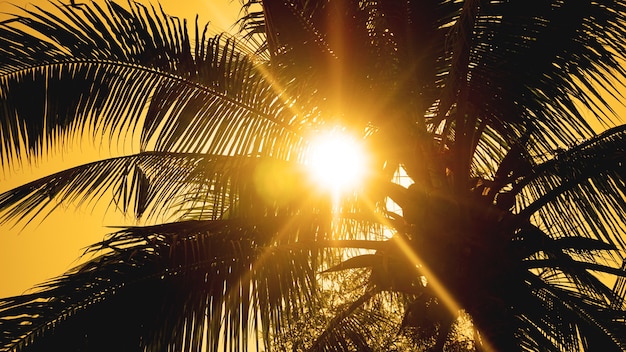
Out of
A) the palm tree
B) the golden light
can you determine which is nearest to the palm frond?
the palm tree

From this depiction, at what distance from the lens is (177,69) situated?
3758 millimetres

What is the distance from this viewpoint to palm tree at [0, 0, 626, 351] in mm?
3301

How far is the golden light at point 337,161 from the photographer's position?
12.6 ft

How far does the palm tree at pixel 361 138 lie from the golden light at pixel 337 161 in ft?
0.24

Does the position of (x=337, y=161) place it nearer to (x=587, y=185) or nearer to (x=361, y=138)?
(x=361, y=138)

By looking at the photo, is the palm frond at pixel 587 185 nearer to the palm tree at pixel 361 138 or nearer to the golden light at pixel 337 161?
the palm tree at pixel 361 138

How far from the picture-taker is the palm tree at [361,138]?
3.30 meters

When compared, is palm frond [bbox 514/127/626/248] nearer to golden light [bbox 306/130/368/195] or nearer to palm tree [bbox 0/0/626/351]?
palm tree [bbox 0/0/626/351]

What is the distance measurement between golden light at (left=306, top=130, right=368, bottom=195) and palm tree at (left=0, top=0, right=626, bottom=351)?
7cm

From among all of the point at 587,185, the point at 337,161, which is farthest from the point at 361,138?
the point at 587,185

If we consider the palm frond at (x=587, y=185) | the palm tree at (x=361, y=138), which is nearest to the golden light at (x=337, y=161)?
the palm tree at (x=361, y=138)

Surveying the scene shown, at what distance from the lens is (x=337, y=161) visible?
3.90m

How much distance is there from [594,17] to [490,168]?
269 cm

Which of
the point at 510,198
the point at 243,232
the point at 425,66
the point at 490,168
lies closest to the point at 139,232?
the point at 243,232
